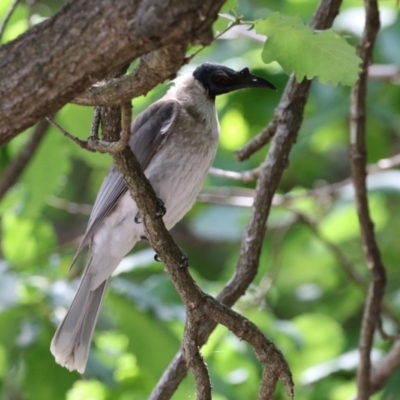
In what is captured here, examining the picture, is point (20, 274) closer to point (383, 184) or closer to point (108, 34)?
point (383, 184)

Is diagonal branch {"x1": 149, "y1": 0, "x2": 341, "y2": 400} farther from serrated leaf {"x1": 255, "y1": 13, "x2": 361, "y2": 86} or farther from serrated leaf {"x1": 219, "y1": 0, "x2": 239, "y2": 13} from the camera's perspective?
serrated leaf {"x1": 219, "y1": 0, "x2": 239, "y2": 13}

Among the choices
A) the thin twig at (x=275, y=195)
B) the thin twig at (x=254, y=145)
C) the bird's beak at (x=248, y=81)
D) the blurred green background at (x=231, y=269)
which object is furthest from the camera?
the thin twig at (x=275, y=195)

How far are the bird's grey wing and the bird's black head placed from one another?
322 millimetres

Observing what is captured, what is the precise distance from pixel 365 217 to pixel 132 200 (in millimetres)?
1038

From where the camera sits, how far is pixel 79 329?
146 inches

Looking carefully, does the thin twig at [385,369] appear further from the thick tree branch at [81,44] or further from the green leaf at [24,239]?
the thick tree branch at [81,44]

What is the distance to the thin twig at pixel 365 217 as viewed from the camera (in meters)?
3.64

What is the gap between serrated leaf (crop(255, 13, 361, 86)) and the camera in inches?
93.3

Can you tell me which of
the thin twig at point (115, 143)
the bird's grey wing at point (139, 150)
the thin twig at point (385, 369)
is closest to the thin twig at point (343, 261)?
the thin twig at point (385, 369)

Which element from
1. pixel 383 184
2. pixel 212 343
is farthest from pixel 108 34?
pixel 383 184

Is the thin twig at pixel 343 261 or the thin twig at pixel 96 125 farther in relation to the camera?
the thin twig at pixel 343 261

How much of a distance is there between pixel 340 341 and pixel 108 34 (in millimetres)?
3523

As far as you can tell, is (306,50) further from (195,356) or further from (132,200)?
(132,200)

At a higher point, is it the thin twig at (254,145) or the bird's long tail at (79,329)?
the thin twig at (254,145)
